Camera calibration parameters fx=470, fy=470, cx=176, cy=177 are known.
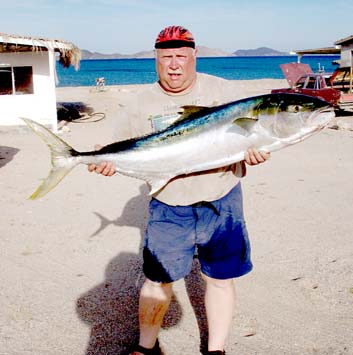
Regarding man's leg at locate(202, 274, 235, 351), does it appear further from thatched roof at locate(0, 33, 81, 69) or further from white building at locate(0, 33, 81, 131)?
white building at locate(0, 33, 81, 131)

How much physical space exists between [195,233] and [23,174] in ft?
23.1

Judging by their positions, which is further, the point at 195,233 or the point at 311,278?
the point at 311,278

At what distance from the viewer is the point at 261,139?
9.52 feet

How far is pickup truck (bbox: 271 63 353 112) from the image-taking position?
1775 cm

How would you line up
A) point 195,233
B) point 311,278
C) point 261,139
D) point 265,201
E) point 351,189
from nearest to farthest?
point 261,139
point 195,233
point 311,278
point 265,201
point 351,189

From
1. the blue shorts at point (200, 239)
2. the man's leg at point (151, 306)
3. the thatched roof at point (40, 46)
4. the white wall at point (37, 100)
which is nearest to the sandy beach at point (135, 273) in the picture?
the man's leg at point (151, 306)

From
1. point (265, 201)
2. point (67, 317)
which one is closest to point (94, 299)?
point (67, 317)

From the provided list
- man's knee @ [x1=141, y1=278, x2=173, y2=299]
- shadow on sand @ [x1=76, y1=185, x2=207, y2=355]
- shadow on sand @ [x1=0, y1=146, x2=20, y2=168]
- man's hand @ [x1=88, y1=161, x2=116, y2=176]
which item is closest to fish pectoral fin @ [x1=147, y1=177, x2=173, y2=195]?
man's hand @ [x1=88, y1=161, x2=116, y2=176]

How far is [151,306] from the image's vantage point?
3.28 meters

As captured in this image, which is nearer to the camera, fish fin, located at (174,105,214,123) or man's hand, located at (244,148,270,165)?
man's hand, located at (244,148,270,165)

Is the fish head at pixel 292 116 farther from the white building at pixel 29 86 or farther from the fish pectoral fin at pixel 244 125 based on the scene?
the white building at pixel 29 86

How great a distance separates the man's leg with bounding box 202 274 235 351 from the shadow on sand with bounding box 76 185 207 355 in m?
0.49

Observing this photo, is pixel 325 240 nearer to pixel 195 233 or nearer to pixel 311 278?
pixel 311 278

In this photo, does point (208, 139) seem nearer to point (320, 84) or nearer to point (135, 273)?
point (135, 273)
